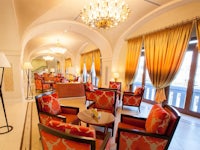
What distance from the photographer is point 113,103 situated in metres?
3.19

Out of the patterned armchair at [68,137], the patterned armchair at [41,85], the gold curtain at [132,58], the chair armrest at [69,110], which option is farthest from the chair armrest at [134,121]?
the patterned armchair at [41,85]

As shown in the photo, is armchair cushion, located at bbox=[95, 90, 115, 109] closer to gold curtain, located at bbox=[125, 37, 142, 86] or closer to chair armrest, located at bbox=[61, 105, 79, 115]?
chair armrest, located at bbox=[61, 105, 79, 115]

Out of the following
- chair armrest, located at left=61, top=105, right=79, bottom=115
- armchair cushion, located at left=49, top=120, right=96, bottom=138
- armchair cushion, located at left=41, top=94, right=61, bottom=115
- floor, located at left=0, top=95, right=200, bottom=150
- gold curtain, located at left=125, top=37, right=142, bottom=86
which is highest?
gold curtain, located at left=125, top=37, right=142, bottom=86

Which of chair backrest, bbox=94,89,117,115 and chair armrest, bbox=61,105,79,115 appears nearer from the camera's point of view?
chair armrest, bbox=61,105,79,115

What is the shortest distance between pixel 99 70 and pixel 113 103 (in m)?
4.87

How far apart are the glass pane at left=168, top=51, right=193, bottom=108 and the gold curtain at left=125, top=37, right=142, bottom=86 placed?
1.52m

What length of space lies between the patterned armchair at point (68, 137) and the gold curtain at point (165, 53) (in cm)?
342

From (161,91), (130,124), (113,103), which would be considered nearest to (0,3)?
(113,103)

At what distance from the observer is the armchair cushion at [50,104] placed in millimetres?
2387

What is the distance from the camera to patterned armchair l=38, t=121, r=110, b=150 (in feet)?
3.50

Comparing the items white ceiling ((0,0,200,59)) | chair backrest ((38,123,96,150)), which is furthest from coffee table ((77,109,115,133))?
white ceiling ((0,0,200,59))

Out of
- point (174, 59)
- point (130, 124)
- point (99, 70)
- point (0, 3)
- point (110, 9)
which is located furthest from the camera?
point (99, 70)

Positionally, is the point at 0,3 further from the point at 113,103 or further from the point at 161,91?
the point at 161,91

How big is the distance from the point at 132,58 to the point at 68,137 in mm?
4648
